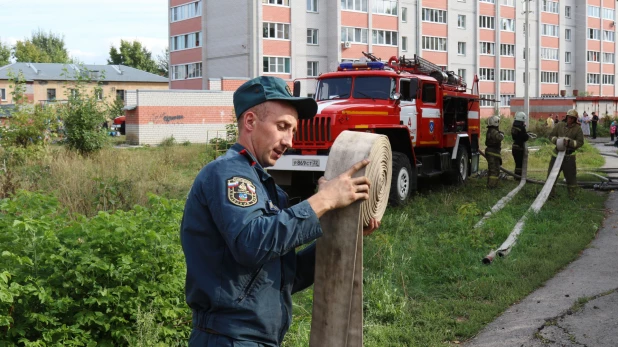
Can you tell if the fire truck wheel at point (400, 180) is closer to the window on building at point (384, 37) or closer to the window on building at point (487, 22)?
the window on building at point (384, 37)

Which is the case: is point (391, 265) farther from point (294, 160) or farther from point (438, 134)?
point (438, 134)

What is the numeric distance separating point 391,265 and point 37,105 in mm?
12219

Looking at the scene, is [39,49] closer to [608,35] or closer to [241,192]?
[608,35]

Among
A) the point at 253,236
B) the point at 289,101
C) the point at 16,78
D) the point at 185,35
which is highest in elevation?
the point at 185,35

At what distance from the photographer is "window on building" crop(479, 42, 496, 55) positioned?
66.9 m

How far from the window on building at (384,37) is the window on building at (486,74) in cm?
1242

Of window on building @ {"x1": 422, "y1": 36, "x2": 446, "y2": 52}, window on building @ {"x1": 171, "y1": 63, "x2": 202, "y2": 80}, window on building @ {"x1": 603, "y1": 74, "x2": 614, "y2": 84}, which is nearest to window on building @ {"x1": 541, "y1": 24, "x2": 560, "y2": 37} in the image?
window on building @ {"x1": 603, "y1": 74, "x2": 614, "y2": 84}

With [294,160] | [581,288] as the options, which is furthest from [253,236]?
[294,160]

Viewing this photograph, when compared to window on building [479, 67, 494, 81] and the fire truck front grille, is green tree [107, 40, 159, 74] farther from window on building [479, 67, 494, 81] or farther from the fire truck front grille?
the fire truck front grille

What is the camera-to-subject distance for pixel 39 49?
94750mm

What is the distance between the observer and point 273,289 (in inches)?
97.4

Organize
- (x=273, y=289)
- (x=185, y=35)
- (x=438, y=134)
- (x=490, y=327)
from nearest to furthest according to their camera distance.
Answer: (x=273, y=289), (x=490, y=327), (x=438, y=134), (x=185, y=35)

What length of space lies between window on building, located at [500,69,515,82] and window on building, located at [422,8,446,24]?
1027 centimetres

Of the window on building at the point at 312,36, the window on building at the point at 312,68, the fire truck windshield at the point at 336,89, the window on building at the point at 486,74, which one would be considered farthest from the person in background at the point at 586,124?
the fire truck windshield at the point at 336,89
